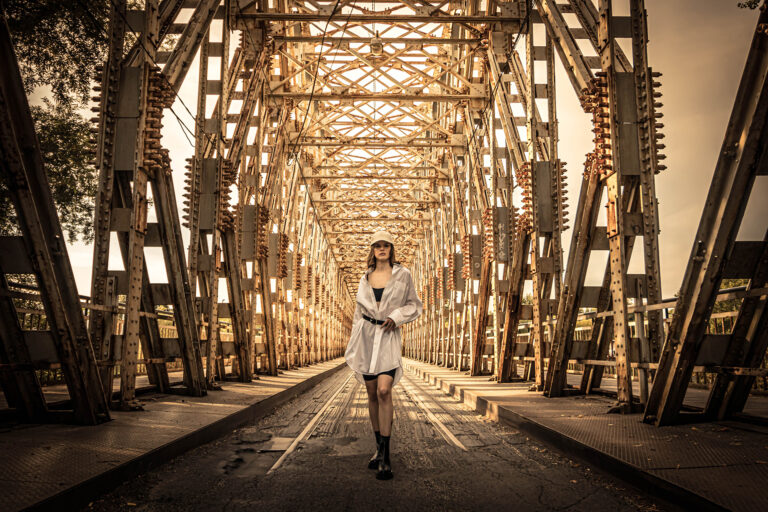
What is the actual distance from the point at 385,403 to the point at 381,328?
56 cm

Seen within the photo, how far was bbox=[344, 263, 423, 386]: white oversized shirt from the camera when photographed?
4320 mm

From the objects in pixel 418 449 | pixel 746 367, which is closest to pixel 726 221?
pixel 746 367

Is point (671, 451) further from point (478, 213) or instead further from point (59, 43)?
point (59, 43)

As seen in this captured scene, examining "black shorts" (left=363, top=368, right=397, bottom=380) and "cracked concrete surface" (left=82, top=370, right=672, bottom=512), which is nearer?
"cracked concrete surface" (left=82, top=370, right=672, bottom=512)

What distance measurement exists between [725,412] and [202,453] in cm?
473

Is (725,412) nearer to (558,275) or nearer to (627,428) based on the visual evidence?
(627,428)

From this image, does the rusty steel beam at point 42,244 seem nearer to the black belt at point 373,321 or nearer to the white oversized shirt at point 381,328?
the white oversized shirt at point 381,328

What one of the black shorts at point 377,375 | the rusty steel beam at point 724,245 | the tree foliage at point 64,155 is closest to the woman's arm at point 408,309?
the black shorts at point 377,375

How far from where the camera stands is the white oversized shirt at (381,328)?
4.32 metres

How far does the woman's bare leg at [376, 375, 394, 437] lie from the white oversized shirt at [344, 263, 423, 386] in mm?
79

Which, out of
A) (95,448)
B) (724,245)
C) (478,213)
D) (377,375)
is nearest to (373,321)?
(377,375)

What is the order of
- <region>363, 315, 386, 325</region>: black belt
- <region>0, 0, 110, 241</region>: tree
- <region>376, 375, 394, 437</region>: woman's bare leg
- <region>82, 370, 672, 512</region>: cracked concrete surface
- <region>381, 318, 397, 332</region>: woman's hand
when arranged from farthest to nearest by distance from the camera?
<region>0, 0, 110, 241</region>: tree
<region>363, 315, 386, 325</region>: black belt
<region>381, 318, 397, 332</region>: woman's hand
<region>376, 375, 394, 437</region>: woman's bare leg
<region>82, 370, 672, 512</region>: cracked concrete surface

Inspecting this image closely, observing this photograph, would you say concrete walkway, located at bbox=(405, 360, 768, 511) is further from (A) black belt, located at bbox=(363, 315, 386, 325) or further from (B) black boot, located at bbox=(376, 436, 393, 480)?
(A) black belt, located at bbox=(363, 315, 386, 325)

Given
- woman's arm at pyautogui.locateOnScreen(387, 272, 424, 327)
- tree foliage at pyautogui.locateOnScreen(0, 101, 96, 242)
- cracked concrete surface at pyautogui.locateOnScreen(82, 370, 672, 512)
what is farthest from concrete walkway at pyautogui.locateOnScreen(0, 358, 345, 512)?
tree foliage at pyautogui.locateOnScreen(0, 101, 96, 242)
